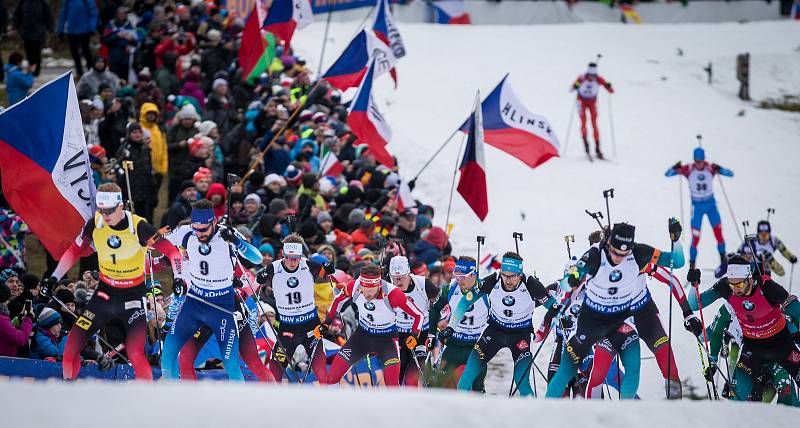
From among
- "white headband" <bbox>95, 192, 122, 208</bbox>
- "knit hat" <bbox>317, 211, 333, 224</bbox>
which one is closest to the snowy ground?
"knit hat" <bbox>317, 211, 333, 224</bbox>

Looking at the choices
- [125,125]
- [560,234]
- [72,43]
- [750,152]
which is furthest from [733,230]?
[72,43]

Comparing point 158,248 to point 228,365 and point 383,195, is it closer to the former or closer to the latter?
point 228,365

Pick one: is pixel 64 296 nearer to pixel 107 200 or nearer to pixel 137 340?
pixel 137 340

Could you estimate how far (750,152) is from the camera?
24.3 m

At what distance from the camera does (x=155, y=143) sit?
602 inches

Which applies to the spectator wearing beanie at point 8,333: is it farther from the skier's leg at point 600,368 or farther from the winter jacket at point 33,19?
Answer: the winter jacket at point 33,19

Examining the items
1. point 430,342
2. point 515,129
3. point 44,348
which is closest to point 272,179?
point 515,129

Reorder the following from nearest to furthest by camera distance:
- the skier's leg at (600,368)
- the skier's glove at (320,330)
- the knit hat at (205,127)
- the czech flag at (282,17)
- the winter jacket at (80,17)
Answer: the skier's leg at (600,368), the skier's glove at (320,330), the knit hat at (205,127), the czech flag at (282,17), the winter jacket at (80,17)

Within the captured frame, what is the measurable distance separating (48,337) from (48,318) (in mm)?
191

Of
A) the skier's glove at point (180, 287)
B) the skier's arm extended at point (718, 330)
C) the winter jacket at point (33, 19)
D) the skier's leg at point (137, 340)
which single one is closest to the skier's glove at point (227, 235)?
the skier's glove at point (180, 287)

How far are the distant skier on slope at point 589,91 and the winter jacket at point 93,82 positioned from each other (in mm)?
9215

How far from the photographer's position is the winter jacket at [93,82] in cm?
1689

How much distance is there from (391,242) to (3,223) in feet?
15.2

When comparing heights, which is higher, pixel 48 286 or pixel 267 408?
pixel 267 408
